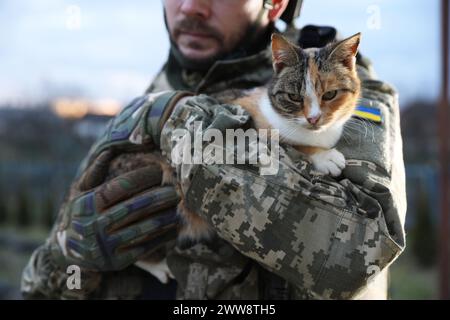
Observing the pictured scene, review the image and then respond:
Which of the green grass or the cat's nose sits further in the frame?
the green grass

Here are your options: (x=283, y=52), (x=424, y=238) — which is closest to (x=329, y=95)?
(x=283, y=52)

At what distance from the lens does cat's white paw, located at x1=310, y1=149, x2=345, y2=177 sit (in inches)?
74.7

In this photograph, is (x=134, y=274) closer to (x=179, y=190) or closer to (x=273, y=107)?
(x=179, y=190)

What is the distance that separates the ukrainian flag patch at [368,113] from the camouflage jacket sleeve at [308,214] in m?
0.18

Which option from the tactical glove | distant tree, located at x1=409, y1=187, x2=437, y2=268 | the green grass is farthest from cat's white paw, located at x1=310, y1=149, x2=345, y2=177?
distant tree, located at x1=409, y1=187, x2=437, y2=268

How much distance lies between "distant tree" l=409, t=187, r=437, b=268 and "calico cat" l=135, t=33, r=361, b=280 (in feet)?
23.1

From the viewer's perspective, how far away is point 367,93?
225 cm

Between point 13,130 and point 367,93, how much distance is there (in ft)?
52.4

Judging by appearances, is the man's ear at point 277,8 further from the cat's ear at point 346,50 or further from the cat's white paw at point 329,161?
the cat's white paw at point 329,161

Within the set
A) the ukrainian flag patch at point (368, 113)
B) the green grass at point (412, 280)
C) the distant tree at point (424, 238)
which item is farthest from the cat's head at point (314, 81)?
the distant tree at point (424, 238)

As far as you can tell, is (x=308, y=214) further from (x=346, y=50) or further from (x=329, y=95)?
(x=346, y=50)

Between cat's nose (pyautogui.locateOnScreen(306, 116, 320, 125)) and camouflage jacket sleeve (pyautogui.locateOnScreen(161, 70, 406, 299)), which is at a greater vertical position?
cat's nose (pyautogui.locateOnScreen(306, 116, 320, 125))

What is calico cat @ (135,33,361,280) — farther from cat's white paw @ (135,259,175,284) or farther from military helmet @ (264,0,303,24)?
cat's white paw @ (135,259,175,284)
